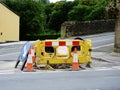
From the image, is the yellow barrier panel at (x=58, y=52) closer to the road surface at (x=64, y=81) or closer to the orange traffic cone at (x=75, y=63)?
the orange traffic cone at (x=75, y=63)

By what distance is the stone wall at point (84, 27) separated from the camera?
39656 millimetres

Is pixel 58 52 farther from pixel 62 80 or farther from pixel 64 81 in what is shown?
pixel 64 81

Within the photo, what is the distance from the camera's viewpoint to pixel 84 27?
4044cm

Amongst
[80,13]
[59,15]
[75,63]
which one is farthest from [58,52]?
[59,15]

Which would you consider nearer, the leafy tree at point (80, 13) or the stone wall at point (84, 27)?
the stone wall at point (84, 27)

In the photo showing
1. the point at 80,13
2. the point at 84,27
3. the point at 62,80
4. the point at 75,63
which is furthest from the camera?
the point at 80,13

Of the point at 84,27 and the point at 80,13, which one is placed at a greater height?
the point at 80,13

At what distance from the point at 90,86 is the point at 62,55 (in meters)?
5.57

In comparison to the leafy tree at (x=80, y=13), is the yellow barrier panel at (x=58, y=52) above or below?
below

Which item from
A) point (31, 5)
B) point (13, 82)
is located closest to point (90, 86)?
point (13, 82)

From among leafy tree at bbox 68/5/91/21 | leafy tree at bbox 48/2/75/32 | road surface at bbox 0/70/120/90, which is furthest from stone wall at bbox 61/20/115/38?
leafy tree at bbox 48/2/75/32

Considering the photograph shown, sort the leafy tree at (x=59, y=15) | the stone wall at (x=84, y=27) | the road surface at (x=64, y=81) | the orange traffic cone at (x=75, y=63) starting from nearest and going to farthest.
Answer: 1. the road surface at (x=64, y=81)
2. the orange traffic cone at (x=75, y=63)
3. the stone wall at (x=84, y=27)
4. the leafy tree at (x=59, y=15)

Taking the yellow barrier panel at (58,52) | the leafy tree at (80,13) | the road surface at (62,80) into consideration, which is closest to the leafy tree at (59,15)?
the leafy tree at (80,13)

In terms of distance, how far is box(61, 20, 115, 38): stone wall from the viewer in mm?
39656
